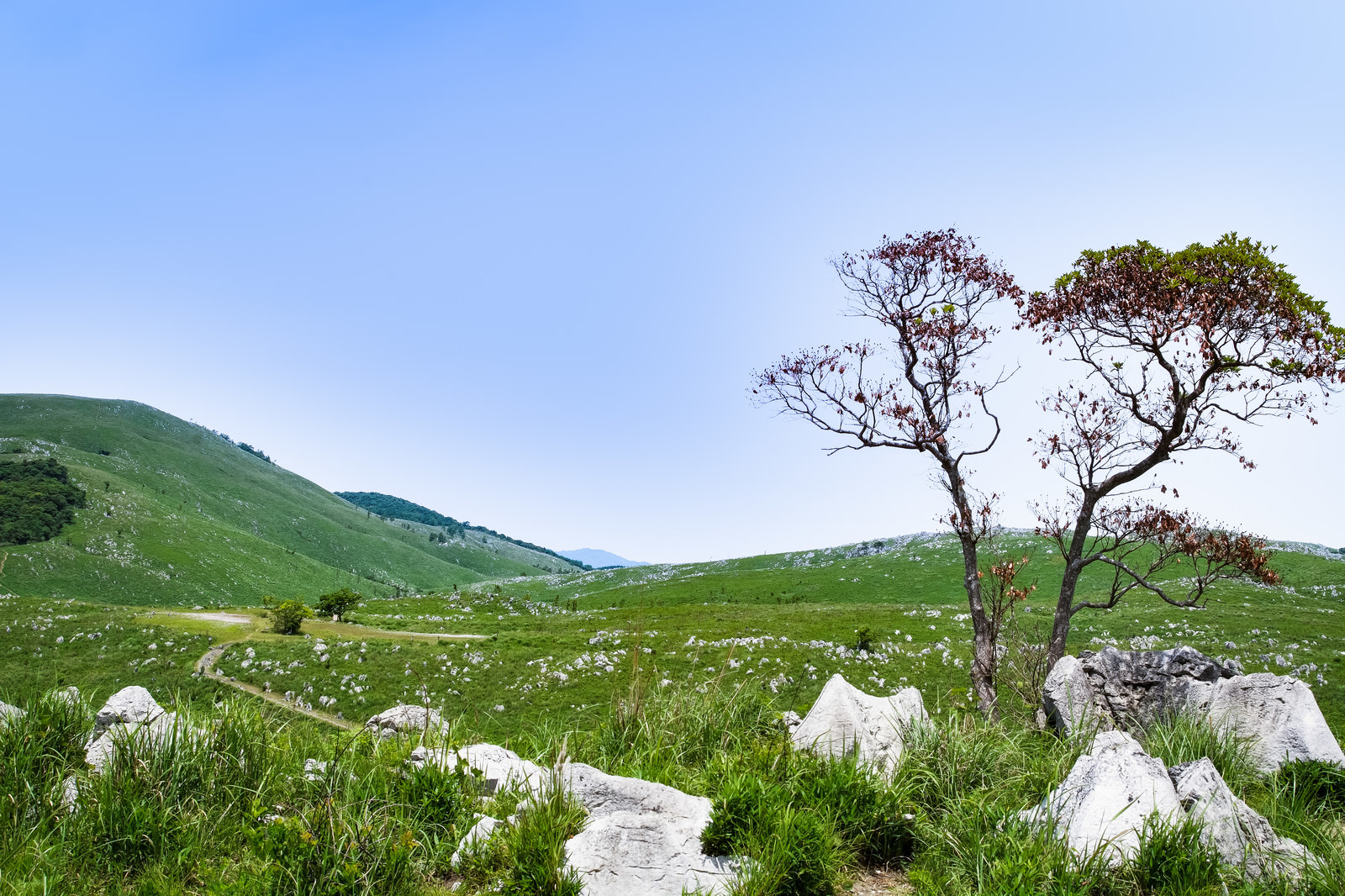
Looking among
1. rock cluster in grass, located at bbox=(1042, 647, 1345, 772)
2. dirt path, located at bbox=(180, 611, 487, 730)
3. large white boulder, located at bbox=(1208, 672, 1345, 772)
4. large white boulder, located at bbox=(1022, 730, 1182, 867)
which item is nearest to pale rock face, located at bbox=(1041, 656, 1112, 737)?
rock cluster in grass, located at bbox=(1042, 647, 1345, 772)

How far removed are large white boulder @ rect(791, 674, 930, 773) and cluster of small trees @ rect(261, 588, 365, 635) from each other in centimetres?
4502

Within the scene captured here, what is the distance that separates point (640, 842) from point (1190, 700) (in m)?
11.1

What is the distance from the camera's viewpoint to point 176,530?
4158 inches

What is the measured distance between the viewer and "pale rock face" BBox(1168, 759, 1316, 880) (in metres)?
6.25

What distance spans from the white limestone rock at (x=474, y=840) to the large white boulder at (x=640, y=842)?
836mm

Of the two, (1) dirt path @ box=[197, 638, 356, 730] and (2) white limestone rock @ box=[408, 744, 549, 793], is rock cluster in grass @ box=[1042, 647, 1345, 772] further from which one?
(1) dirt path @ box=[197, 638, 356, 730]

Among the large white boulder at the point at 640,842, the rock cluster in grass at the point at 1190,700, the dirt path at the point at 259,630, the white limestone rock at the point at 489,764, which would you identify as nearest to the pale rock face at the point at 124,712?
the white limestone rock at the point at 489,764

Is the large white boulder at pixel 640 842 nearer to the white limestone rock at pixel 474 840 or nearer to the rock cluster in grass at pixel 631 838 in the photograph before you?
the rock cluster in grass at pixel 631 838

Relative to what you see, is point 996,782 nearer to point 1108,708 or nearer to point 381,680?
point 1108,708

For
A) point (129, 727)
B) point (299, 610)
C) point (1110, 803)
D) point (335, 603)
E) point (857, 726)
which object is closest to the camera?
point (1110, 803)

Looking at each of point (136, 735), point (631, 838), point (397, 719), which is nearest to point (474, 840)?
point (631, 838)

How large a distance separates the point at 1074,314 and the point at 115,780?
19.7 meters

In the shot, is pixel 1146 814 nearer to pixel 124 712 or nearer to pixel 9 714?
pixel 124 712

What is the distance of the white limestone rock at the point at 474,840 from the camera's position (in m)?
6.36
